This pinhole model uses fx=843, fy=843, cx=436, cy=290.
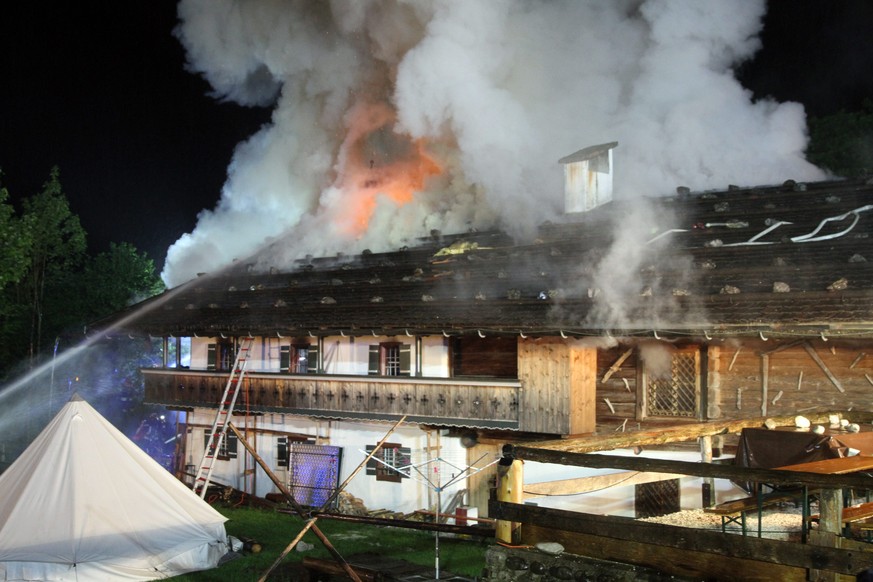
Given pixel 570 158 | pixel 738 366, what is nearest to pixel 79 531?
pixel 738 366

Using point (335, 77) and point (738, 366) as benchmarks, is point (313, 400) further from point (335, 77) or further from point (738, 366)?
point (335, 77)

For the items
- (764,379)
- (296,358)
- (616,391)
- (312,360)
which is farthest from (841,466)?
(296,358)

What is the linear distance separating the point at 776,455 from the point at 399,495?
47.9 feet

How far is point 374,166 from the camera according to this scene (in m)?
36.4

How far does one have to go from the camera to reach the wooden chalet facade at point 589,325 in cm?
1816

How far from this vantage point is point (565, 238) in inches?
985

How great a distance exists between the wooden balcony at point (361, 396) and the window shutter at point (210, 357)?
2.13 ft

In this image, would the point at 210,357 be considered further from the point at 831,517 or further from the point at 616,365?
the point at 831,517

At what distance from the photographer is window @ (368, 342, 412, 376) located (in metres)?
24.1

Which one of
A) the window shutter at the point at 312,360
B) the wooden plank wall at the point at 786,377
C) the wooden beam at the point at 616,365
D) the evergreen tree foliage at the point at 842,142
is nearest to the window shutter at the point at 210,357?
the window shutter at the point at 312,360

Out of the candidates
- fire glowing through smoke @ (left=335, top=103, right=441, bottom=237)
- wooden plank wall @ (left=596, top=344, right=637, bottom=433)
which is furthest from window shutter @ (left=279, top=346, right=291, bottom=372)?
wooden plank wall @ (left=596, top=344, right=637, bottom=433)

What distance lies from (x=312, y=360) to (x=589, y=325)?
1041 centimetres

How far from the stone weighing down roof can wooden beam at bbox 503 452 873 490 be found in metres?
11.1

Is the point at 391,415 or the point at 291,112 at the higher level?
the point at 291,112
